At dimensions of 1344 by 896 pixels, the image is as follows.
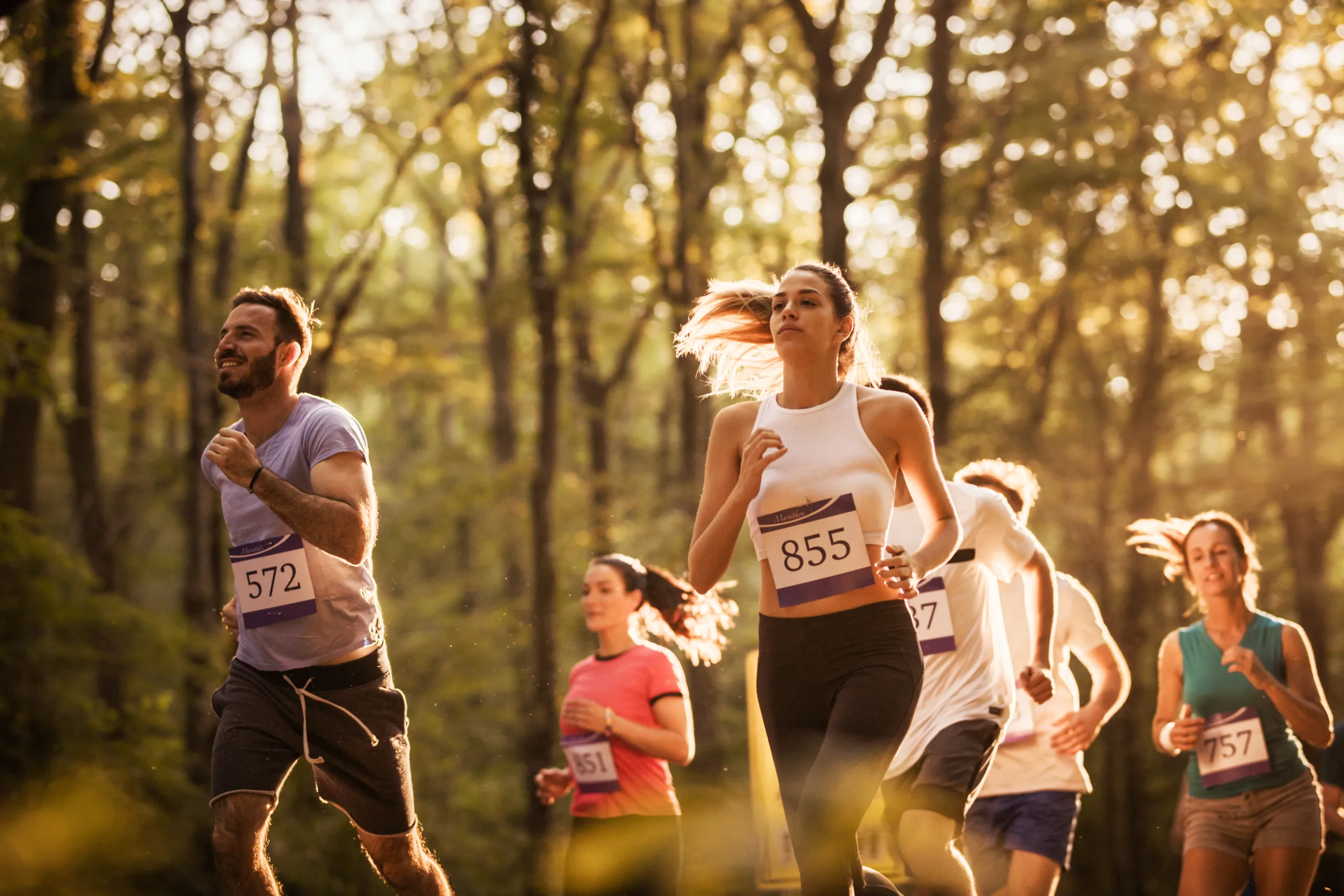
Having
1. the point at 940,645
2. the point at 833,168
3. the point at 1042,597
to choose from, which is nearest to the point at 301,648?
the point at 940,645

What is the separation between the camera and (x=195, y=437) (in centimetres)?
1330

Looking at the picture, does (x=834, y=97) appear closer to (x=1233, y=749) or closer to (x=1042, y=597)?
(x=1042, y=597)

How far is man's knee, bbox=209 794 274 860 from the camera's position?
13.4ft

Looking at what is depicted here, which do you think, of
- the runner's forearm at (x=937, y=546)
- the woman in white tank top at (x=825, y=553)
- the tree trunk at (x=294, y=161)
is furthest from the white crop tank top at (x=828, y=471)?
the tree trunk at (x=294, y=161)

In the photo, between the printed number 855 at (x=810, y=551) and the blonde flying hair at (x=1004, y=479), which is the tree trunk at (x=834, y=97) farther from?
the printed number 855 at (x=810, y=551)

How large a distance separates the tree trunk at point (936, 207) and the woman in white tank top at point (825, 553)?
30.5ft

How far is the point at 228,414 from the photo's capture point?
15500mm

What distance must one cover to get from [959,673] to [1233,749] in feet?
4.47

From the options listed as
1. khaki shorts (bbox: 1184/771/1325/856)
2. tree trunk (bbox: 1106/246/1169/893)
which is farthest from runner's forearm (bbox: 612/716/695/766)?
tree trunk (bbox: 1106/246/1169/893)

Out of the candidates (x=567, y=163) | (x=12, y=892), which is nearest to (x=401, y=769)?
(x=12, y=892)

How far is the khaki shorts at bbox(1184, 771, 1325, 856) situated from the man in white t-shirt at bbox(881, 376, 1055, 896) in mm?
977

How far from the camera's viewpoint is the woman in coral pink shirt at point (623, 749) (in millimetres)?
5484

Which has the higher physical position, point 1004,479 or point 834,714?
point 1004,479

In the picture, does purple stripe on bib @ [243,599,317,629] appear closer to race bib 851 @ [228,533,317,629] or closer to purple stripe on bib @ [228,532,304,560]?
race bib 851 @ [228,533,317,629]
